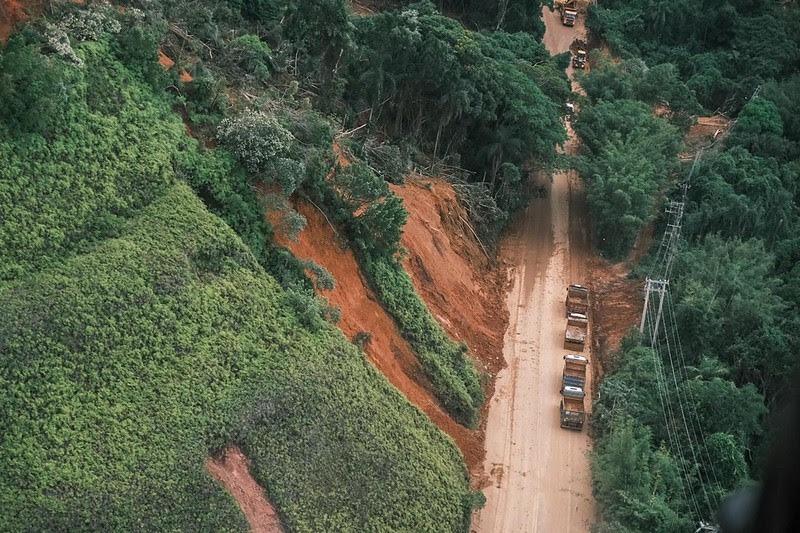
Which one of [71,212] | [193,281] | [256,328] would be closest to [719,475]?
[256,328]

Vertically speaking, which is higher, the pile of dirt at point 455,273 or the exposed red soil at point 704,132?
the exposed red soil at point 704,132

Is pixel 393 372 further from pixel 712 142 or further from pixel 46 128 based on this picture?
pixel 712 142

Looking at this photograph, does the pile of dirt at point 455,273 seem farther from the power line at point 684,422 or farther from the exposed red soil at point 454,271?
the power line at point 684,422

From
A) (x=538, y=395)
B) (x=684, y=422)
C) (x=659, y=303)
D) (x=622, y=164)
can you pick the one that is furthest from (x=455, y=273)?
(x=622, y=164)

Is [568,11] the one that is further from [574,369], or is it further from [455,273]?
[574,369]

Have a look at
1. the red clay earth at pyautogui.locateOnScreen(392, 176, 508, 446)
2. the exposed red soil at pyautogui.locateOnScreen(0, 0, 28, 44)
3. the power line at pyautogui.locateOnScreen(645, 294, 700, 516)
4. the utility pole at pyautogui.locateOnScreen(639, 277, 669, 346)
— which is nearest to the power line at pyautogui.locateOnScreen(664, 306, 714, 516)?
the power line at pyautogui.locateOnScreen(645, 294, 700, 516)

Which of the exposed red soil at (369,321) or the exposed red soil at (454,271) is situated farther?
the exposed red soil at (454,271)

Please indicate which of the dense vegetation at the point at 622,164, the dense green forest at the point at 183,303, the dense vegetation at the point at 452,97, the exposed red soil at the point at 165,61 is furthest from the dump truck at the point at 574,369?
the exposed red soil at the point at 165,61
